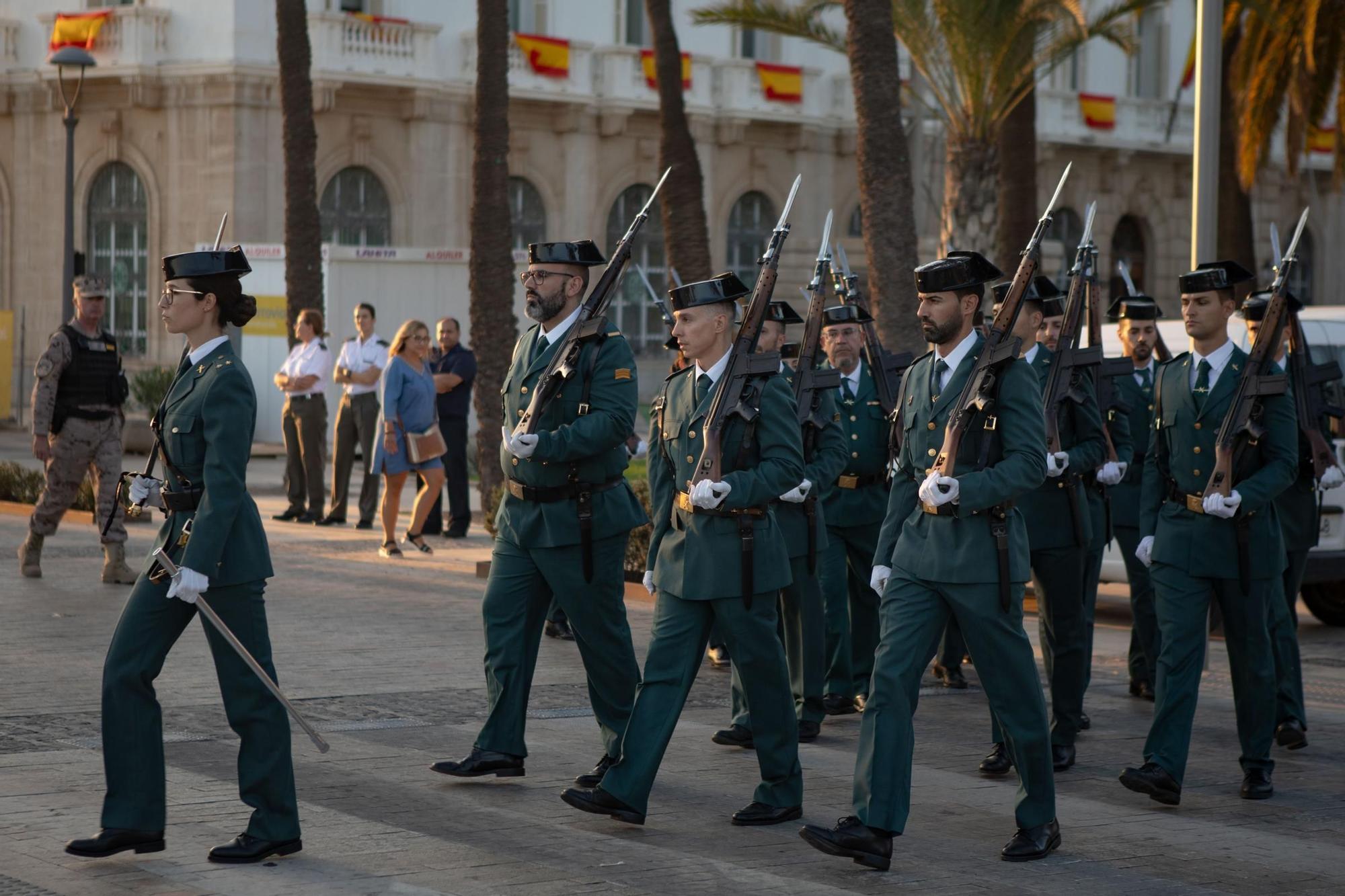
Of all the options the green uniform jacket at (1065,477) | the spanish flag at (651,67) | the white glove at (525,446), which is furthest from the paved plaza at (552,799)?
the spanish flag at (651,67)

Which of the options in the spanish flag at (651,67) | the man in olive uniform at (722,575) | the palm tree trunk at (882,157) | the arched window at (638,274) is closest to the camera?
the man in olive uniform at (722,575)

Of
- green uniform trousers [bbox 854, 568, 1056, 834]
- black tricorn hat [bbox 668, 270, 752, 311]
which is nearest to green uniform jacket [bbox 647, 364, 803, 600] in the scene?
black tricorn hat [bbox 668, 270, 752, 311]

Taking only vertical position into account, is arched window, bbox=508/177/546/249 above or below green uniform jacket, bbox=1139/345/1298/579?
above

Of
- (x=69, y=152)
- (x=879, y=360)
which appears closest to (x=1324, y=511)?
(x=879, y=360)

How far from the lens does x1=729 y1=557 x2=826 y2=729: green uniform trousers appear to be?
8938 millimetres

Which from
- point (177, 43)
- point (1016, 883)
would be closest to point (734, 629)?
point (1016, 883)

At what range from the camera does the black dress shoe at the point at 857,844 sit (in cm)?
655

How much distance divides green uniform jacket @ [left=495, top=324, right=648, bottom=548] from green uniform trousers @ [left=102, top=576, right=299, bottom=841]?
1532 mm

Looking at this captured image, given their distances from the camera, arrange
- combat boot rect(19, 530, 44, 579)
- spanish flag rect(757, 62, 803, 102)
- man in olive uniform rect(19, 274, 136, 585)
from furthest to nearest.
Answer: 1. spanish flag rect(757, 62, 803, 102)
2. combat boot rect(19, 530, 44, 579)
3. man in olive uniform rect(19, 274, 136, 585)

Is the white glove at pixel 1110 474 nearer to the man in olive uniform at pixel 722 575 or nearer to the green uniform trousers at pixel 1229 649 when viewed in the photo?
the green uniform trousers at pixel 1229 649

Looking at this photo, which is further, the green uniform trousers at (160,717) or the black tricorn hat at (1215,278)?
the black tricorn hat at (1215,278)

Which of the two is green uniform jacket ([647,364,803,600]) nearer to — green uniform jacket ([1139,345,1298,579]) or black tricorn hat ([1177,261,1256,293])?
green uniform jacket ([1139,345,1298,579])

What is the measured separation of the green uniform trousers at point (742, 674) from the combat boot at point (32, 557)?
770cm

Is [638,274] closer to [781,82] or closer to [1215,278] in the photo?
[781,82]
